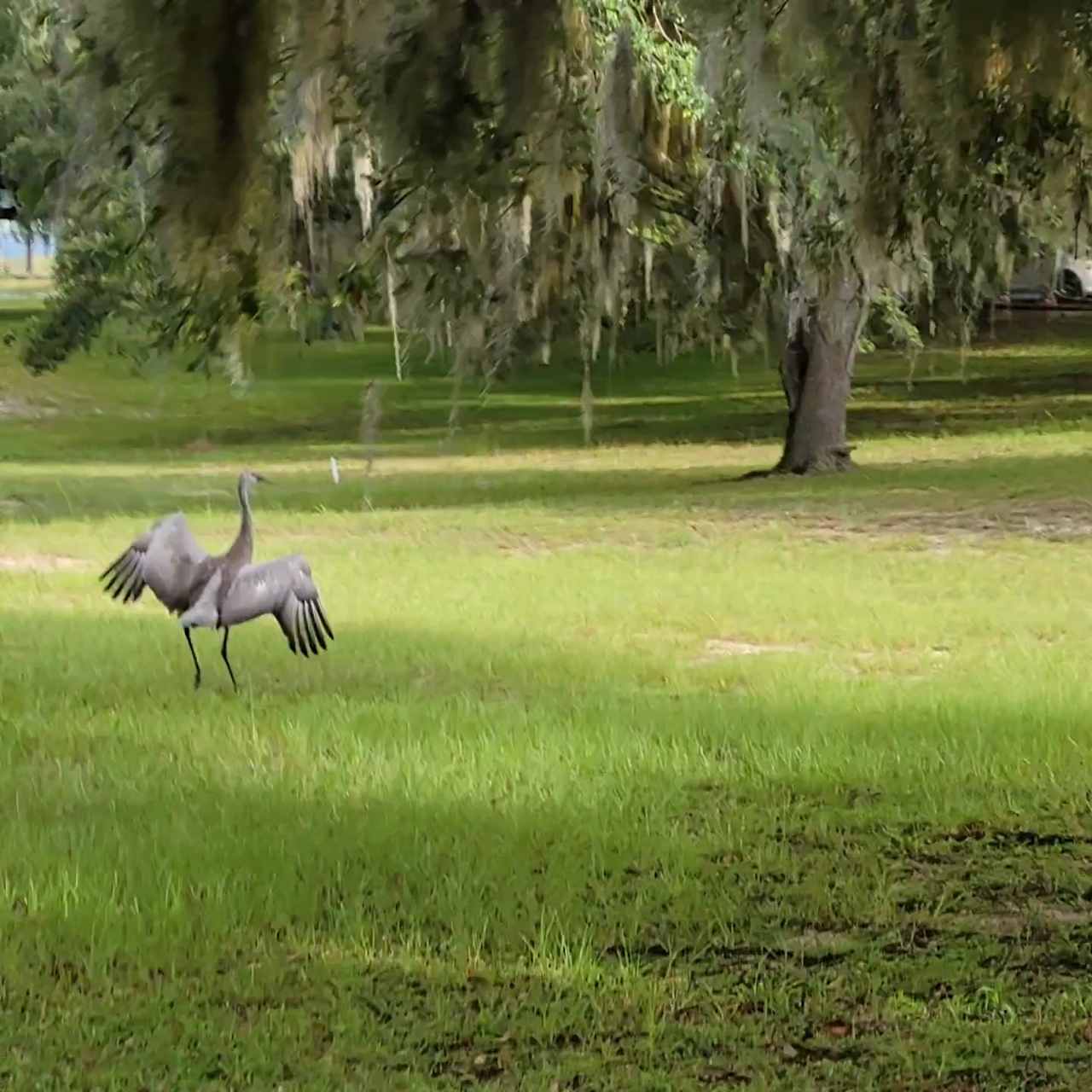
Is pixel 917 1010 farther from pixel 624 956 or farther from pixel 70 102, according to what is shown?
pixel 70 102

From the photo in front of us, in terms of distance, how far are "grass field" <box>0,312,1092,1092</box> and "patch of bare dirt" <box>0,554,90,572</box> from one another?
12cm

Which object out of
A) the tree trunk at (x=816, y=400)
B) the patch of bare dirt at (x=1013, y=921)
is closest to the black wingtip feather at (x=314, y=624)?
the patch of bare dirt at (x=1013, y=921)

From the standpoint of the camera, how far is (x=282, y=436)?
29594 mm

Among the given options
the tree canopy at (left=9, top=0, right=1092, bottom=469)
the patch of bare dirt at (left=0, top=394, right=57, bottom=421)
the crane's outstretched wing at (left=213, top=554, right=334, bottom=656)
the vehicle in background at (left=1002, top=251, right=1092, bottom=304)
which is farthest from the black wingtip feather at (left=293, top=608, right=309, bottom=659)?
the patch of bare dirt at (left=0, top=394, right=57, bottom=421)

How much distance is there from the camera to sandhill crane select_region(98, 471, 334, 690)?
28.3 feet

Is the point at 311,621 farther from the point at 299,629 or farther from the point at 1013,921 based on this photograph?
the point at 1013,921

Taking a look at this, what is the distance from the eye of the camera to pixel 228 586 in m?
8.72

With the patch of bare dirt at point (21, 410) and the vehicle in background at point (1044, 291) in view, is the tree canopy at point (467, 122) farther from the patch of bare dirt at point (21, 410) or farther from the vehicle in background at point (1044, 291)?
the patch of bare dirt at point (21, 410)

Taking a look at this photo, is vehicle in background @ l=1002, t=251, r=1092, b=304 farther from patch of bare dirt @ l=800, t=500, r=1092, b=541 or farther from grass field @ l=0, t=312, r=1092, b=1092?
grass field @ l=0, t=312, r=1092, b=1092

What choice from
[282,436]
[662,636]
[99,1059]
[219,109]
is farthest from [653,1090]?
[282,436]

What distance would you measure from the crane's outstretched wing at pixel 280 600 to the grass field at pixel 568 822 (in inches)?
10.8

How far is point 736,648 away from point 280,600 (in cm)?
252

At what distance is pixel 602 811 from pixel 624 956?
56.2 inches

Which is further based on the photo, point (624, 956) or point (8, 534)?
point (8, 534)
